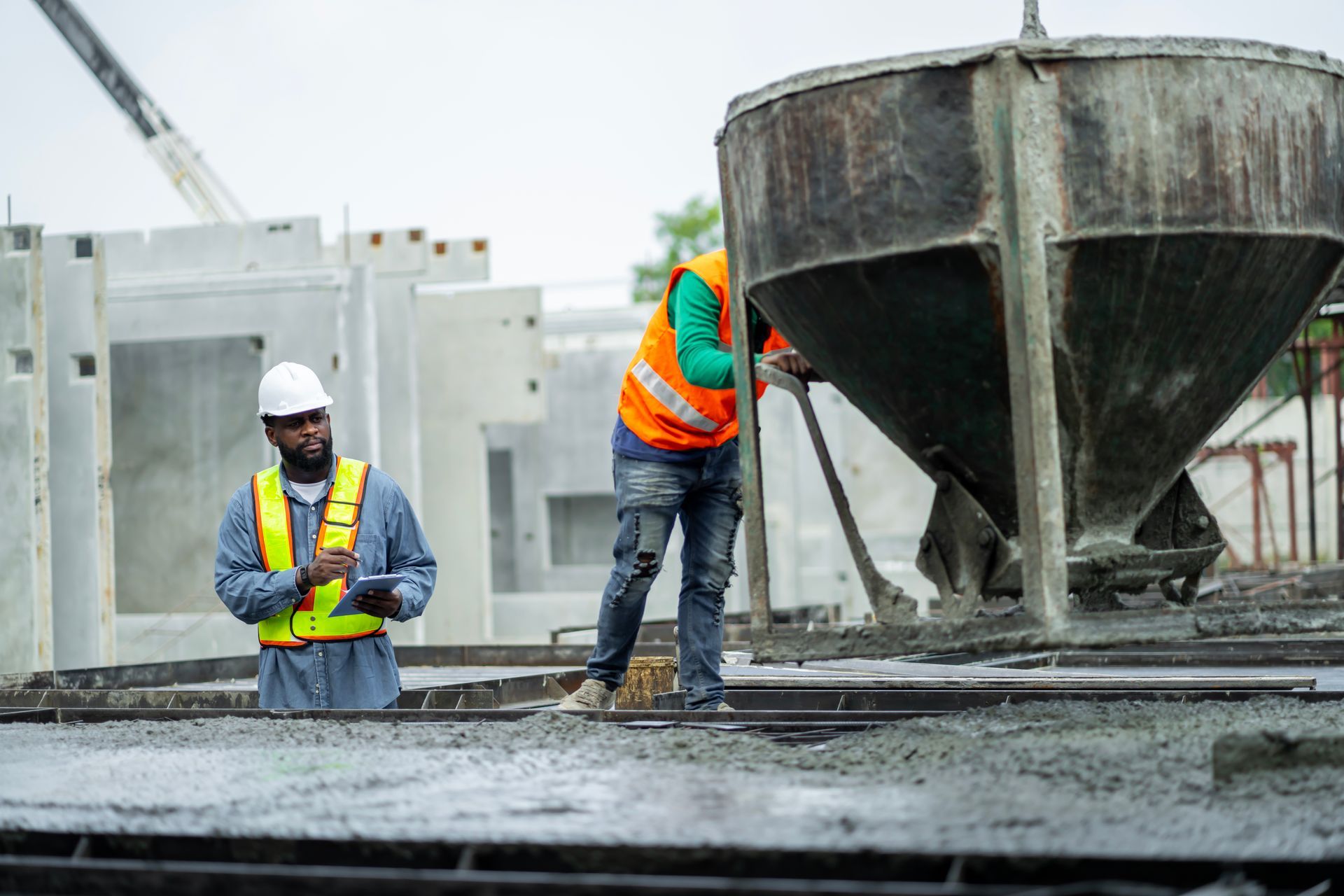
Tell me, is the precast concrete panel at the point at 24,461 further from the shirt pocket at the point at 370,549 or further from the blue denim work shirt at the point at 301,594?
the shirt pocket at the point at 370,549

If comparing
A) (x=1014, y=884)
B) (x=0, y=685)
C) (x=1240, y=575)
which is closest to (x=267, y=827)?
(x=1014, y=884)

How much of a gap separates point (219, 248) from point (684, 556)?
26.7 feet

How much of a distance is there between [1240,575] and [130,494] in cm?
1005

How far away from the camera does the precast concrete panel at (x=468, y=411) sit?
12.7 m

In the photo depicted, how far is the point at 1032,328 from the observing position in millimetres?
3287

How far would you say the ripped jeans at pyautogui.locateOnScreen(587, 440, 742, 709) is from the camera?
431 cm

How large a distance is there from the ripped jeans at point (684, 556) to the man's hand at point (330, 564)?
782 mm

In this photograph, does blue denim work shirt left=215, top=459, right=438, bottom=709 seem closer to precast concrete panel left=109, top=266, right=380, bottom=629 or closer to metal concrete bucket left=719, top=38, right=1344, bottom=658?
metal concrete bucket left=719, top=38, right=1344, bottom=658

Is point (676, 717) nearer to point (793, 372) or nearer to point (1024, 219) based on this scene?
point (793, 372)

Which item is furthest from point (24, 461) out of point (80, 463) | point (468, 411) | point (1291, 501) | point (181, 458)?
point (1291, 501)

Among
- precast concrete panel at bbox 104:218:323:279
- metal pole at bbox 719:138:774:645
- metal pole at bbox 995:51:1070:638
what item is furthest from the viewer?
precast concrete panel at bbox 104:218:323:279

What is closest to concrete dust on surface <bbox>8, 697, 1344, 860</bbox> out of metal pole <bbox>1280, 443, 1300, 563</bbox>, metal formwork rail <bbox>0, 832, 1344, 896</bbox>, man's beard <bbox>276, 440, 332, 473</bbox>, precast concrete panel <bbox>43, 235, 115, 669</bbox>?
metal formwork rail <bbox>0, 832, 1344, 896</bbox>

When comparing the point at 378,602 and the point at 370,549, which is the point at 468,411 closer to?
the point at 370,549

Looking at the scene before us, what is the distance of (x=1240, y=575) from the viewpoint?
13695mm
